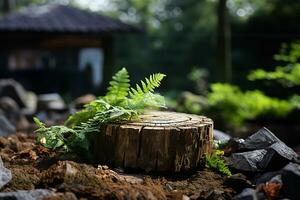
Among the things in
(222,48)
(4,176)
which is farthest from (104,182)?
(222,48)

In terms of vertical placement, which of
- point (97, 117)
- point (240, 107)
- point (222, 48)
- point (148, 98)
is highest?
point (148, 98)

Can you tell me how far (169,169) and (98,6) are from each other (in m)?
44.3

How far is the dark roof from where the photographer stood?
1549cm

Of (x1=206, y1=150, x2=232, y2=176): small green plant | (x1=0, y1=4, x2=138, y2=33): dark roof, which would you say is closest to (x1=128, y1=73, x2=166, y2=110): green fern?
(x1=206, y1=150, x2=232, y2=176): small green plant

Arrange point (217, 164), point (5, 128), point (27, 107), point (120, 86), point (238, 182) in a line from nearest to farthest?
point (238, 182), point (217, 164), point (120, 86), point (5, 128), point (27, 107)

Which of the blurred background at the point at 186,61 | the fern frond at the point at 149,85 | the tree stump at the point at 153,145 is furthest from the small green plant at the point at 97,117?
the blurred background at the point at 186,61

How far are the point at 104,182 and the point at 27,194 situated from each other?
0.52 metres

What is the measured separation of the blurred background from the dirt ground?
16.2ft

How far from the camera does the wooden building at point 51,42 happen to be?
1573cm

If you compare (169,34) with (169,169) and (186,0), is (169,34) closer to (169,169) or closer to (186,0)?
(186,0)

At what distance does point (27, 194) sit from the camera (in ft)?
9.34

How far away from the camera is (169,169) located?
11.7ft

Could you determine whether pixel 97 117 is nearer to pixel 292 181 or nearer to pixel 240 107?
pixel 292 181

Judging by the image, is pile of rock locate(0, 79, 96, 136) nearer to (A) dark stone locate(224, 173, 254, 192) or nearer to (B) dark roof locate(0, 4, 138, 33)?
(B) dark roof locate(0, 4, 138, 33)
